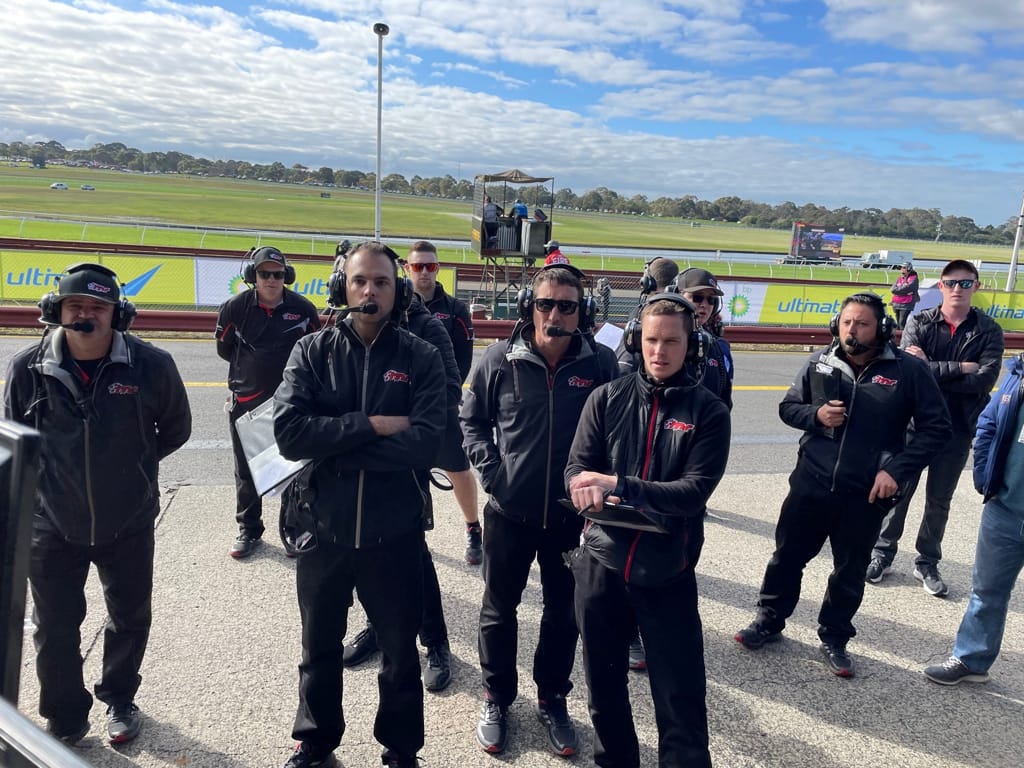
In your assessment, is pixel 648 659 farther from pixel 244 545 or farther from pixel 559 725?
pixel 244 545

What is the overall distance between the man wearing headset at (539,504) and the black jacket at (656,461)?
332mm

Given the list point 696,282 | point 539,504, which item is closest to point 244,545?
point 539,504

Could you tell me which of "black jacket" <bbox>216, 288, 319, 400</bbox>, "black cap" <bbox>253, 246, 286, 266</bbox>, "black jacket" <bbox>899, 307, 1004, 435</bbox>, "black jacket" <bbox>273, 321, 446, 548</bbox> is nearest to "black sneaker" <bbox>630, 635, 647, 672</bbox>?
"black jacket" <bbox>273, 321, 446, 548</bbox>

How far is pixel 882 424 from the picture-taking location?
378cm

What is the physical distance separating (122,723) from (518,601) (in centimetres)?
190

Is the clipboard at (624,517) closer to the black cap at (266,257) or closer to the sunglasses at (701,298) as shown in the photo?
the sunglasses at (701,298)

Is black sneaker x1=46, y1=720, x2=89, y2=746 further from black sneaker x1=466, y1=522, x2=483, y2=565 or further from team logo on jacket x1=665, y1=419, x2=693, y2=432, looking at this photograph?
team logo on jacket x1=665, y1=419, x2=693, y2=432

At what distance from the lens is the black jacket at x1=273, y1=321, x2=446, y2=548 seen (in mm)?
2787

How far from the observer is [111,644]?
128 inches

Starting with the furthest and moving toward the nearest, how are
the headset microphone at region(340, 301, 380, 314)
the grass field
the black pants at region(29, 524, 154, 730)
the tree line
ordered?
the tree line < the grass field < the black pants at region(29, 524, 154, 730) < the headset microphone at region(340, 301, 380, 314)

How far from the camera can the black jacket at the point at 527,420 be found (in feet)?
10.7

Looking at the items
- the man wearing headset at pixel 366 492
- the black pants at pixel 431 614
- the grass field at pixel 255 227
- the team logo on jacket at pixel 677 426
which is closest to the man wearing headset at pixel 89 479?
the man wearing headset at pixel 366 492

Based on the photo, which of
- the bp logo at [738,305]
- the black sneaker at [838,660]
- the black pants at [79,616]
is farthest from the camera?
the bp logo at [738,305]

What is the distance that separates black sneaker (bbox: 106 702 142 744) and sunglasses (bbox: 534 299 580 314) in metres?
2.70
